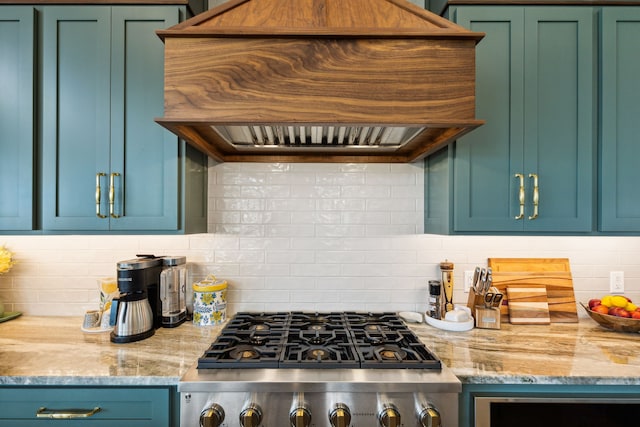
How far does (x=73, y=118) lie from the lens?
1.60 metres

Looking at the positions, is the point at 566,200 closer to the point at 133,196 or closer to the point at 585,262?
the point at 585,262

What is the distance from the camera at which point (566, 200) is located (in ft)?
5.28

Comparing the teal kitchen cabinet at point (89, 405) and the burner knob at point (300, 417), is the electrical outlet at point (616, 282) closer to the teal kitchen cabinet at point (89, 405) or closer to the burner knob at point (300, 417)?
the burner knob at point (300, 417)

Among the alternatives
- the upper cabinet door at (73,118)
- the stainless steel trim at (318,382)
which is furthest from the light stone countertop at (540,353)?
the upper cabinet door at (73,118)

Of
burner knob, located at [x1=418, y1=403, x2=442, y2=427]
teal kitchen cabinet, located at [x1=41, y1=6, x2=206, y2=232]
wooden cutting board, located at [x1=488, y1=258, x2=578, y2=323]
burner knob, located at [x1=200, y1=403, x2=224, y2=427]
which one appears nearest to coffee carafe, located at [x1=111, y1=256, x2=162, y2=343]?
teal kitchen cabinet, located at [x1=41, y1=6, x2=206, y2=232]

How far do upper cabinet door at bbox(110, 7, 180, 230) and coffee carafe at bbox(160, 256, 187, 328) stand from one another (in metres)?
0.25

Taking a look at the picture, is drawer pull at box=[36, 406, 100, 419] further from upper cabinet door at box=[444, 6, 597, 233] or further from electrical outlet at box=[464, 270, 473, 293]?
electrical outlet at box=[464, 270, 473, 293]

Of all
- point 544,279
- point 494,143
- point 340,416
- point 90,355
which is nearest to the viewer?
point 340,416

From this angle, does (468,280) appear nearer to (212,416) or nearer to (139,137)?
(212,416)

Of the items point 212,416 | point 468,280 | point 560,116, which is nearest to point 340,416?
point 212,416

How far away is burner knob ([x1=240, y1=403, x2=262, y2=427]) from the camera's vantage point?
1.15 m

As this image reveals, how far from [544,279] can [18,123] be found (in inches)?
108

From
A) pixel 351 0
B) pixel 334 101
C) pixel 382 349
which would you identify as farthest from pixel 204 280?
pixel 351 0

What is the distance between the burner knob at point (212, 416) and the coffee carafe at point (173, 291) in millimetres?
660
